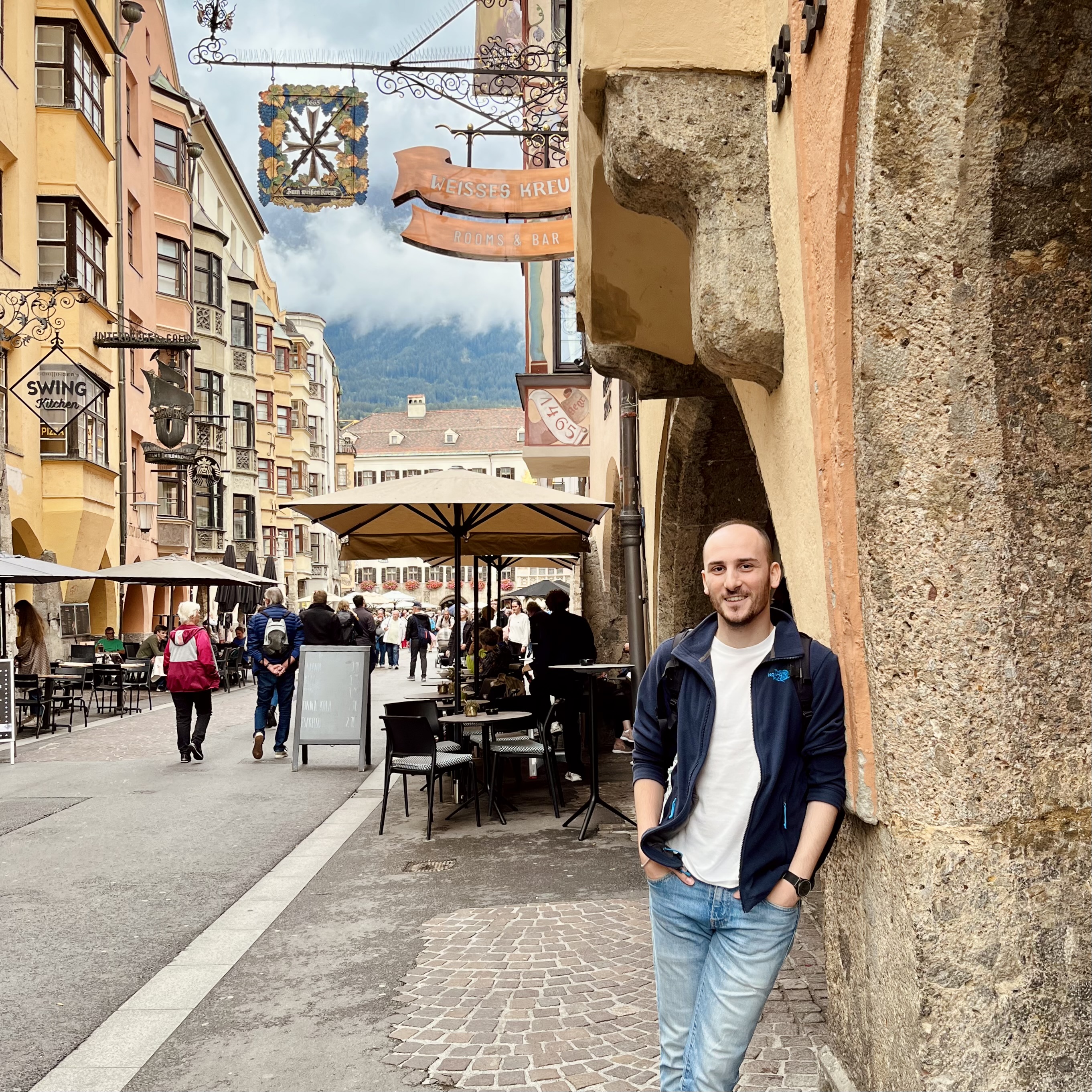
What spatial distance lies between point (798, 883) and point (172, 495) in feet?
113

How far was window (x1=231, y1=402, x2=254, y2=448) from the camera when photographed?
4594 centimetres

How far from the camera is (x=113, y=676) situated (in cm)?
1973

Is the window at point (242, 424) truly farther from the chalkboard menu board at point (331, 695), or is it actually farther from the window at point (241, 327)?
the chalkboard menu board at point (331, 695)

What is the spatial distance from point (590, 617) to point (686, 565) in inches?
442

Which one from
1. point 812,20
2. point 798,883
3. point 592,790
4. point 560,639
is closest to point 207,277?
point 560,639

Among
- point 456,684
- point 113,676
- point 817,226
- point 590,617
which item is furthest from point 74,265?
point 817,226

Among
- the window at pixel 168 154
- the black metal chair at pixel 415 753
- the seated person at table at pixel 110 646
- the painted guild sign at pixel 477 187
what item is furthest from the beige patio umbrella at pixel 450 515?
the window at pixel 168 154

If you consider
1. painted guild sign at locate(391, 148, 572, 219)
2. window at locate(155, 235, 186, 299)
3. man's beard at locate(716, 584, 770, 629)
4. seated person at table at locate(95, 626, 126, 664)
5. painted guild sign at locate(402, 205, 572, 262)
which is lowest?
seated person at table at locate(95, 626, 126, 664)

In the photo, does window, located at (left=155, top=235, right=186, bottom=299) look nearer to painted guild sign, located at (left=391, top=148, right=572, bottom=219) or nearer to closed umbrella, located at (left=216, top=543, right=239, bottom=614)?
closed umbrella, located at (left=216, top=543, right=239, bottom=614)

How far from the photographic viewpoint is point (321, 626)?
515 inches

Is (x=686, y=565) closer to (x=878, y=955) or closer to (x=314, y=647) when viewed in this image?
(x=314, y=647)

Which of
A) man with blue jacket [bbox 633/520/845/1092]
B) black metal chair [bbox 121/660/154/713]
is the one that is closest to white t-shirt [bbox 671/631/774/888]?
man with blue jacket [bbox 633/520/845/1092]

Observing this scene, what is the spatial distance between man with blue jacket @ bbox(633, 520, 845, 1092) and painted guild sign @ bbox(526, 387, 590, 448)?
50.5 ft

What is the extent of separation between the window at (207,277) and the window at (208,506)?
6281 mm
